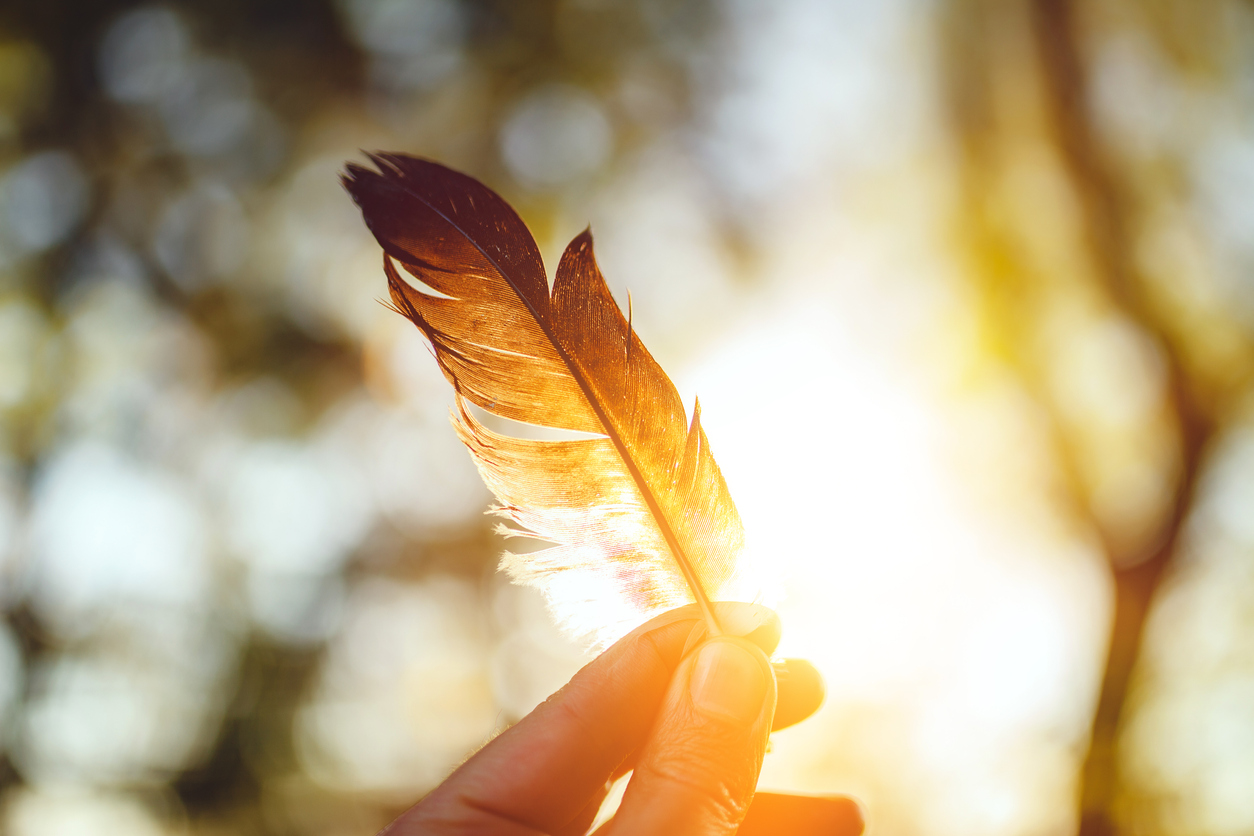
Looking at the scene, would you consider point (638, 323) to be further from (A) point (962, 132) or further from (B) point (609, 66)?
(A) point (962, 132)

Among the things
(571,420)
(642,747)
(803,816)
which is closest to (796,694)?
(803,816)

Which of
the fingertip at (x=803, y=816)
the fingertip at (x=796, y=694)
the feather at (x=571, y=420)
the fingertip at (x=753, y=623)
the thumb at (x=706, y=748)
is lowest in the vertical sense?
the fingertip at (x=803, y=816)

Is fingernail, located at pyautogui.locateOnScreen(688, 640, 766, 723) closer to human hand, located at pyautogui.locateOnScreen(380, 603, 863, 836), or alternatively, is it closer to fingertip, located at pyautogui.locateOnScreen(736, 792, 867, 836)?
human hand, located at pyautogui.locateOnScreen(380, 603, 863, 836)

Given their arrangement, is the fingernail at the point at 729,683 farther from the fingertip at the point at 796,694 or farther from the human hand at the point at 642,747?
the fingertip at the point at 796,694

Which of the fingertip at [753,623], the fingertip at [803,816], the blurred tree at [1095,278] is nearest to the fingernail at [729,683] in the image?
the fingertip at [753,623]

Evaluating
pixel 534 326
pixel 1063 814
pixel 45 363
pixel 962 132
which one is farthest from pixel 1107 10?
pixel 45 363

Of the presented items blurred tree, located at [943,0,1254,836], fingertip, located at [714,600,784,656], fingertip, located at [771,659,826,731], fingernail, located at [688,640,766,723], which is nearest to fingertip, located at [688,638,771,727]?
fingernail, located at [688,640,766,723]
